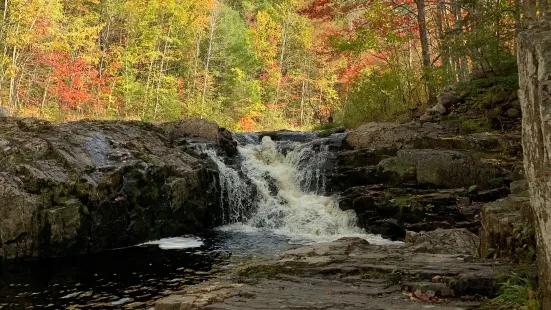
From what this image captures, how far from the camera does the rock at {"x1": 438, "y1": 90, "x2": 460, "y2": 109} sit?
479 inches

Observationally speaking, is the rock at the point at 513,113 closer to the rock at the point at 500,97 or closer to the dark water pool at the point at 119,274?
the rock at the point at 500,97

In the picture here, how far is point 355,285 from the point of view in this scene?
3877 mm

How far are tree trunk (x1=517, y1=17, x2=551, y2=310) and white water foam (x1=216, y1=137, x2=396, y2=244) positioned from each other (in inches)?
274

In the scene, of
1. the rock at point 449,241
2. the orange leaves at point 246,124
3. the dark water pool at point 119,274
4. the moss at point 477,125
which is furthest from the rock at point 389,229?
the orange leaves at point 246,124

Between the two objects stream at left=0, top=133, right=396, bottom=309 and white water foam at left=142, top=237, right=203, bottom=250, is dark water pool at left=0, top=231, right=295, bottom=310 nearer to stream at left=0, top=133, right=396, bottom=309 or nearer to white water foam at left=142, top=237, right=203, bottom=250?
stream at left=0, top=133, right=396, bottom=309

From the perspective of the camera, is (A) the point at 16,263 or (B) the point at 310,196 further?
(B) the point at 310,196

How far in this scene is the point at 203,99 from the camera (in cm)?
2517

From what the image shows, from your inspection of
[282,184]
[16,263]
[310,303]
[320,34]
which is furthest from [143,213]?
[320,34]

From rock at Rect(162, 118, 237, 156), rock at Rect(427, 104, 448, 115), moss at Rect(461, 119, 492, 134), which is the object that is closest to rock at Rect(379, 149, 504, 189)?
moss at Rect(461, 119, 492, 134)

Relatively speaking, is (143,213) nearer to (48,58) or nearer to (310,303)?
(310,303)

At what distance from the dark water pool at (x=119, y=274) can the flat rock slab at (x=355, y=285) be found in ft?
7.22

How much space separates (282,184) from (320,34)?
19258mm

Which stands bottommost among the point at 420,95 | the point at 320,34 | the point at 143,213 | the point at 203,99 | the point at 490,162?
the point at 143,213

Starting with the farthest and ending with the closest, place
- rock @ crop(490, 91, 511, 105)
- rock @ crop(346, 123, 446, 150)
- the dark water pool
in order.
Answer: rock @ crop(346, 123, 446, 150), rock @ crop(490, 91, 511, 105), the dark water pool
